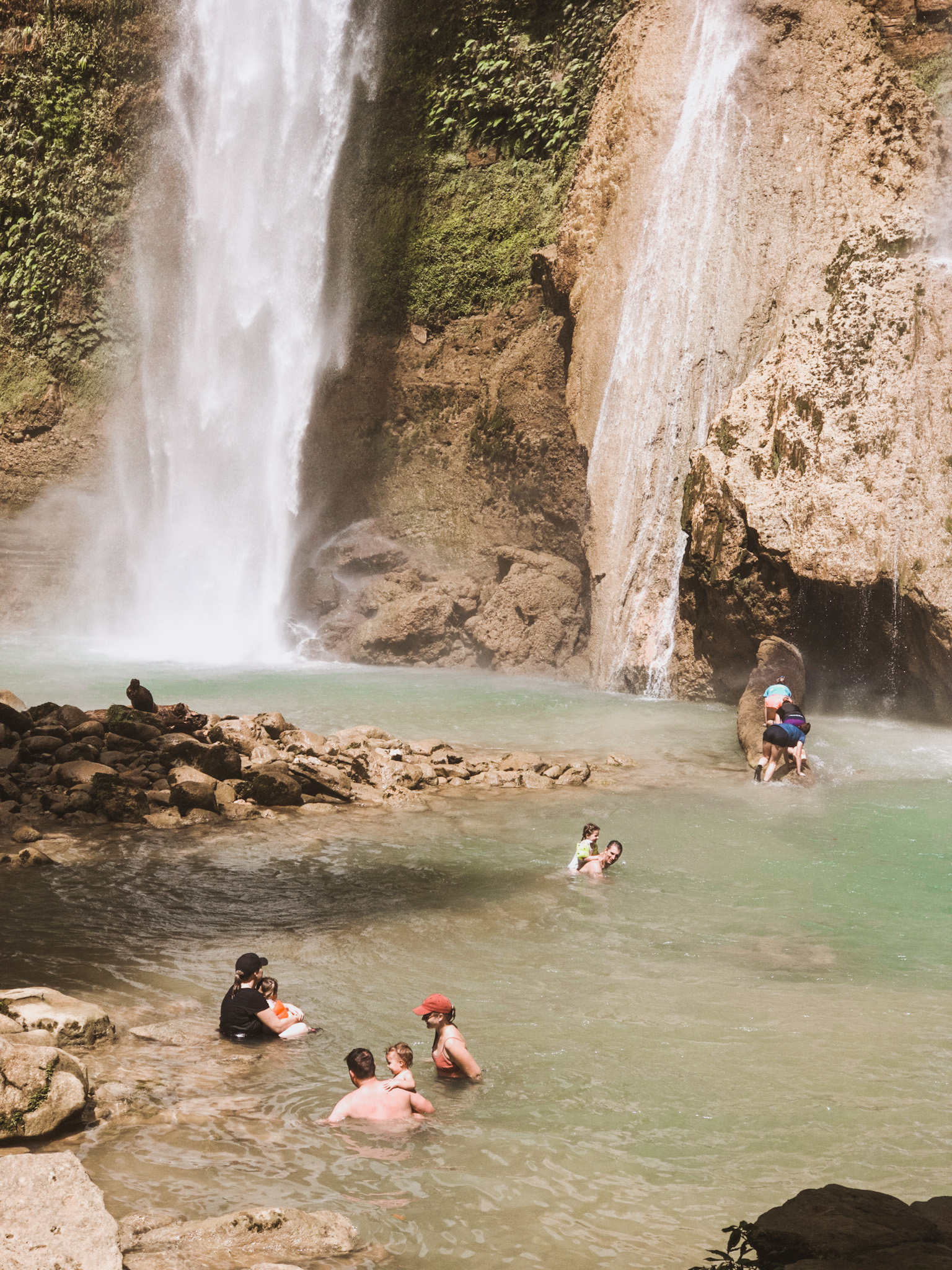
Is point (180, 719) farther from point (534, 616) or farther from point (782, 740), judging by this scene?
point (534, 616)

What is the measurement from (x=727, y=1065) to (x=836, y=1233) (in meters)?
2.50

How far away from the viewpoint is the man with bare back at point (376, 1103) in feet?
17.5

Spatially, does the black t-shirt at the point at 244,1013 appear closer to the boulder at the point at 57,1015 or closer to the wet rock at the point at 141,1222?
the boulder at the point at 57,1015

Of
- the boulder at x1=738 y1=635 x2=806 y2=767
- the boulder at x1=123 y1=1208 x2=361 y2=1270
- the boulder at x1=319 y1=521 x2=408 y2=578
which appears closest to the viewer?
the boulder at x1=123 y1=1208 x2=361 y2=1270

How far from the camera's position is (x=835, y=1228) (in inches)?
137

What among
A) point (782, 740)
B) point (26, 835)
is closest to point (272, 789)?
point (26, 835)

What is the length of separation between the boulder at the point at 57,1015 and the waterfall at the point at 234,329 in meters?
21.2

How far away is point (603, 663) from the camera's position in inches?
794

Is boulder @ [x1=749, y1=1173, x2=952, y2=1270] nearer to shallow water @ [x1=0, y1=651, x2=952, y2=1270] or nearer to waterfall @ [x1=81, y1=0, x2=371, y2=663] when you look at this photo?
shallow water @ [x1=0, y1=651, x2=952, y2=1270]

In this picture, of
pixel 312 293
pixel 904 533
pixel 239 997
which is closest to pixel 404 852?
pixel 239 997

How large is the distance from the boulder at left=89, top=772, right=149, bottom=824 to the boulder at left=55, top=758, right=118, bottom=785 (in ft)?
0.25

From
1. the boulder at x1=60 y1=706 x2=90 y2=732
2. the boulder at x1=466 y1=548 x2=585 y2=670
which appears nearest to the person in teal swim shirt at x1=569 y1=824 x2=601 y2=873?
the boulder at x1=60 y1=706 x2=90 y2=732

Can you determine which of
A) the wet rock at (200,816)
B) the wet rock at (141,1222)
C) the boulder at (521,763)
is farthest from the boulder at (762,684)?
the wet rock at (141,1222)

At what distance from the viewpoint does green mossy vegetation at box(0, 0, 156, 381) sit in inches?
1153
